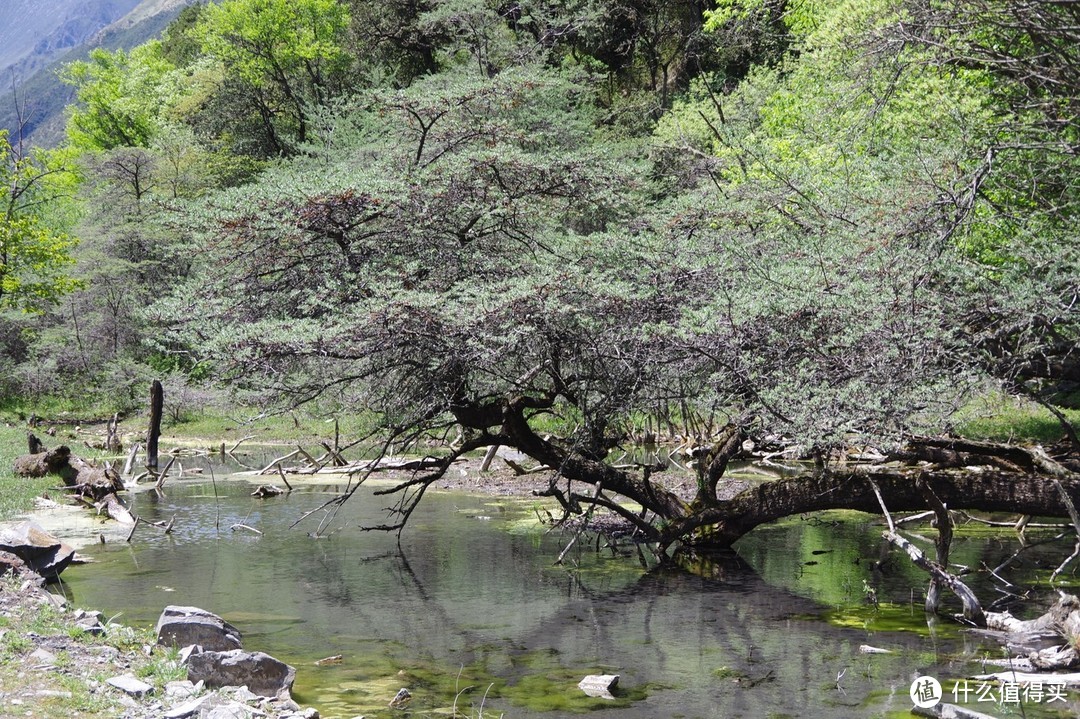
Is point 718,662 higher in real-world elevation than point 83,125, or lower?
lower

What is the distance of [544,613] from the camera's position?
10.5 m

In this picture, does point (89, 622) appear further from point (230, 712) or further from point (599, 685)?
point (599, 685)

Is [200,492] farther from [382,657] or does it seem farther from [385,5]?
[385,5]

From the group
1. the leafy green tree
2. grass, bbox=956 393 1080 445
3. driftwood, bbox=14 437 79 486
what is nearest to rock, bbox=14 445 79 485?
driftwood, bbox=14 437 79 486

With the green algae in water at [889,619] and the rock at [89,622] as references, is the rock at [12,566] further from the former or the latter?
the green algae in water at [889,619]

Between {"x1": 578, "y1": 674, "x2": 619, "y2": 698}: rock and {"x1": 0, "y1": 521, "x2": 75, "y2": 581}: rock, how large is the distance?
19.8ft

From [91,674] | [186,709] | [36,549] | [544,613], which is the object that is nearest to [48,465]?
[36,549]

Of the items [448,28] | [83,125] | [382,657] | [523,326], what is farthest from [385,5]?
[382,657]

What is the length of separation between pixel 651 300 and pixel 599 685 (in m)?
5.62

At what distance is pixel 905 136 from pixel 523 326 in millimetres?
8240

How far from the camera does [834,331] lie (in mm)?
10914

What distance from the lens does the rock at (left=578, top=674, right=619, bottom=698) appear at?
7.93 m

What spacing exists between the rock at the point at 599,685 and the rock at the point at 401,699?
1.35 m

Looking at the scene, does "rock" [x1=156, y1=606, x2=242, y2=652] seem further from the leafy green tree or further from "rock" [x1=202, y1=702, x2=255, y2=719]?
the leafy green tree
